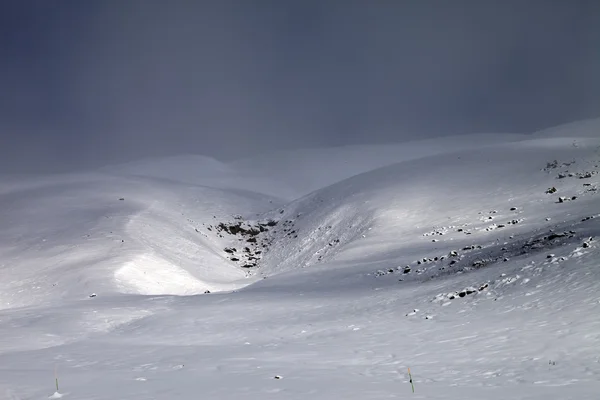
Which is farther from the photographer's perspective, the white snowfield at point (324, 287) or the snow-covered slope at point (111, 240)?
the snow-covered slope at point (111, 240)

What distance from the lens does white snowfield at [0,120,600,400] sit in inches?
371

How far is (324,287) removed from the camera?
25.0 meters

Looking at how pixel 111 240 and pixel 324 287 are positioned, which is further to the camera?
pixel 111 240

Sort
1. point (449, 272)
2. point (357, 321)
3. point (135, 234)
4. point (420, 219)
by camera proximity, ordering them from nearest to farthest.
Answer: point (357, 321)
point (449, 272)
point (420, 219)
point (135, 234)

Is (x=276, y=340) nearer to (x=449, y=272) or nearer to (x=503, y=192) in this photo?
(x=449, y=272)

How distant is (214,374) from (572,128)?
111369mm

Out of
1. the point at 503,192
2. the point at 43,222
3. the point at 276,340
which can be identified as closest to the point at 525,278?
the point at 276,340

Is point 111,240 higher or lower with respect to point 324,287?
higher

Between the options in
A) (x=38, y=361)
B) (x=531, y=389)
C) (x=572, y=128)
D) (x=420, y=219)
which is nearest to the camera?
(x=531, y=389)

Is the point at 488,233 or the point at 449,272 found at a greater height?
the point at 488,233

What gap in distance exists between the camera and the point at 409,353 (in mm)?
11484

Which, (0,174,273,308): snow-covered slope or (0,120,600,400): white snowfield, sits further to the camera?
(0,174,273,308): snow-covered slope

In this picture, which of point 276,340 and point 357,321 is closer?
point 276,340

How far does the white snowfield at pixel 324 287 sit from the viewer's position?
9.41m
